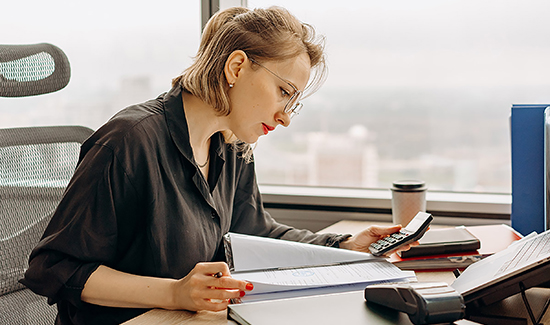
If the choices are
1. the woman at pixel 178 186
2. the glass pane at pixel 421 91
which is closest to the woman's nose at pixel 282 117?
the woman at pixel 178 186

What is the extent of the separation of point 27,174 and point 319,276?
0.75 m

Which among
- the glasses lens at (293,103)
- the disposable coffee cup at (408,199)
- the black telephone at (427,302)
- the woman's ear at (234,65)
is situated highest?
the woman's ear at (234,65)

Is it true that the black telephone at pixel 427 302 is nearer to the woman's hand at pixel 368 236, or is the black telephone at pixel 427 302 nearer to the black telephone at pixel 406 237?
the black telephone at pixel 406 237

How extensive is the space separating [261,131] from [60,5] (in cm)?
138

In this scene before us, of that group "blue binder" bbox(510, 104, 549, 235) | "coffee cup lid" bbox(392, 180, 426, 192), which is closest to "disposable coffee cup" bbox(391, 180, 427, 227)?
"coffee cup lid" bbox(392, 180, 426, 192)

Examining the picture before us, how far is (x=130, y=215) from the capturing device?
3.36 feet

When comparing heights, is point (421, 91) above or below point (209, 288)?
above

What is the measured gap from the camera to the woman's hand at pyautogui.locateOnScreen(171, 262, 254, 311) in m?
0.84

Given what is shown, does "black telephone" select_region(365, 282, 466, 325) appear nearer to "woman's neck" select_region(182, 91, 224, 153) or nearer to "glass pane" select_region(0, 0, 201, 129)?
"woman's neck" select_region(182, 91, 224, 153)

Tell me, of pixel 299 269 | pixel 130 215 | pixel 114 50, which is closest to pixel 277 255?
pixel 299 269

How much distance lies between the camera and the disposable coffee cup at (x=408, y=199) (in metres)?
1.62

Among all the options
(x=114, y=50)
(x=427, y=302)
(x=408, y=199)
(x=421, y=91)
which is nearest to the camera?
(x=427, y=302)

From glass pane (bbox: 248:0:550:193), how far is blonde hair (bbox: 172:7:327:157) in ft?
2.79

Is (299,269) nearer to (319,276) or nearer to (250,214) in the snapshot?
(319,276)
